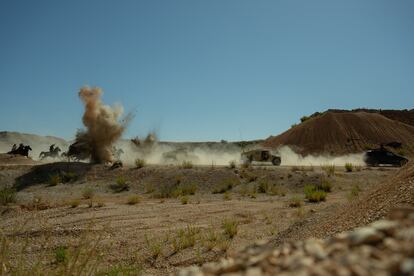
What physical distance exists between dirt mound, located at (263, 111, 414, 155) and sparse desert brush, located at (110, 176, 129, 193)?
30269 mm

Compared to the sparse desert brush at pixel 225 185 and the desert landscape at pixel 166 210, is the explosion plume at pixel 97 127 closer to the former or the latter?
the desert landscape at pixel 166 210

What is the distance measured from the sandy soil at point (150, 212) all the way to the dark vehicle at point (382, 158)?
8.40m

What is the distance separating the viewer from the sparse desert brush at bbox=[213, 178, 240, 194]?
25.8 metres

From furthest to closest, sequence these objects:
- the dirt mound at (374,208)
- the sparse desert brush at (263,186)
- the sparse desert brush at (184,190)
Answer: the sparse desert brush at (263,186), the sparse desert brush at (184,190), the dirt mound at (374,208)

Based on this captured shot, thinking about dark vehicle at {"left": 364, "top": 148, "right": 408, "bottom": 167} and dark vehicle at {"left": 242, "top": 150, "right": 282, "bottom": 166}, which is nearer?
dark vehicle at {"left": 364, "top": 148, "right": 408, "bottom": 167}

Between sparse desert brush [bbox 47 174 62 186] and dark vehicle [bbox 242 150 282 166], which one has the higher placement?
dark vehicle [bbox 242 150 282 166]

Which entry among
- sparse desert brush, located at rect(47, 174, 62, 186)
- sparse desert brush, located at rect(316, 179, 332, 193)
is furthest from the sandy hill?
sparse desert brush, located at rect(316, 179, 332, 193)

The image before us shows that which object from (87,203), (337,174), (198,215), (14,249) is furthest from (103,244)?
(337,174)

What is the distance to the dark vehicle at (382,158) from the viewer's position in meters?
37.9

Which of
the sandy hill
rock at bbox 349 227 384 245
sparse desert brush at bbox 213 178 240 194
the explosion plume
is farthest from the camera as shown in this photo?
the sandy hill

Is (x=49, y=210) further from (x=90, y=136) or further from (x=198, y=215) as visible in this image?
(x=90, y=136)

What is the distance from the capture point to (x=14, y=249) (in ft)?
40.2

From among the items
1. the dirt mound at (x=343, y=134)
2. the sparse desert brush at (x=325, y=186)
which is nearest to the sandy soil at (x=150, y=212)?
the sparse desert brush at (x=325, y=186)

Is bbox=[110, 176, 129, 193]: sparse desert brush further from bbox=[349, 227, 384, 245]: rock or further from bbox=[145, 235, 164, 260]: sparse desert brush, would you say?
bbox=[349, 227, 384, 245]: rock
